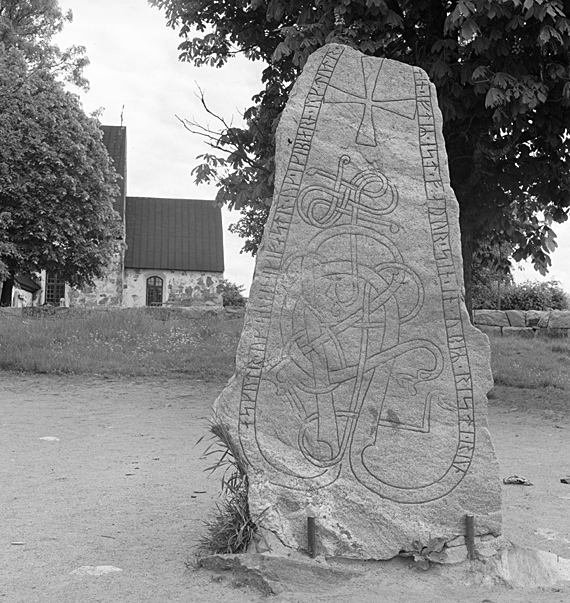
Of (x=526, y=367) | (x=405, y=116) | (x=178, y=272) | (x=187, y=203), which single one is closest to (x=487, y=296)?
(x=526, y=367)

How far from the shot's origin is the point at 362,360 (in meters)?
4.29

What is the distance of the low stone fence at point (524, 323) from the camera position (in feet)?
55.1

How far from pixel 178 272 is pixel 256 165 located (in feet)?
73.1

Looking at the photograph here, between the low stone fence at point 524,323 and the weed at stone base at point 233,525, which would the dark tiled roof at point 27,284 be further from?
the weed at stone base at point 233,525

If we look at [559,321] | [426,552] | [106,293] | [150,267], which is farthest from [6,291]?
[426,552]

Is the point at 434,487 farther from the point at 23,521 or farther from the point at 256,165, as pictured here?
the point at 256,165

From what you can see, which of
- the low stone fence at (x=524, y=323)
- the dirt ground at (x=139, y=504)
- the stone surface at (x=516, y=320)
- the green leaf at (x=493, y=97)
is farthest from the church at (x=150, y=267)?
the green leaf at (x=493, y=97)

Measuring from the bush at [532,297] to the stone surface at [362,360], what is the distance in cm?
1784

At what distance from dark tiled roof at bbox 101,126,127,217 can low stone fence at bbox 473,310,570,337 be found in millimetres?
19298

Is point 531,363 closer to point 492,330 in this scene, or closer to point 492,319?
point 492,330

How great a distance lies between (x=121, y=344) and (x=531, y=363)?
738 cm

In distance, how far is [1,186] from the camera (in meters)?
23.1

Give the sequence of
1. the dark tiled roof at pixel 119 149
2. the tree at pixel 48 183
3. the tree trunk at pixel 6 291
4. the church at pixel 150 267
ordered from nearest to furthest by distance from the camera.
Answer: the tree at pixel 48 183, the tree trunk at pixel 6 291, the church at pixel 150 267, the dark tiled roof at pixel 119 149

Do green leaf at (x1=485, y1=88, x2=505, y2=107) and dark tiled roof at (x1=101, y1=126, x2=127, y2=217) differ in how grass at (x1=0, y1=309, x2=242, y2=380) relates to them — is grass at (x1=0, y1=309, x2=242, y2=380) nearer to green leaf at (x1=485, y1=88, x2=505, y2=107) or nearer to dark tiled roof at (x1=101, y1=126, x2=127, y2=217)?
green leaf at (x1=485, y1=88, x2=505, y2=107)
